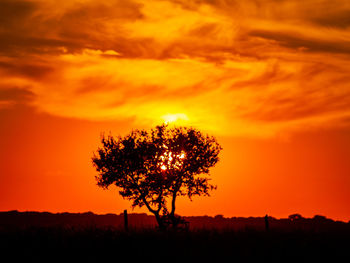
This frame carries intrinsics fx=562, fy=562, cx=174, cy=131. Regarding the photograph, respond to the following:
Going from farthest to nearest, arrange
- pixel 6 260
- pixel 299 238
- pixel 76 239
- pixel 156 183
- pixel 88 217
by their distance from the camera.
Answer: pixel 88 217
pixel 156 183
pixel 299 238
pixel 76 239
pixel 6 260

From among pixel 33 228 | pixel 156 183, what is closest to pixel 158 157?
pixel 156 183

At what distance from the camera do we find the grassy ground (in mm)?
30547

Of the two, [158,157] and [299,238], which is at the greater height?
[158,157]

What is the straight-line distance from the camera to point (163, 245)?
32.6 meters

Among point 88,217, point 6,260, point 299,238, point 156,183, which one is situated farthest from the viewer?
point 88,217

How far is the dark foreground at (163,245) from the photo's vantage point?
30481 millimetres

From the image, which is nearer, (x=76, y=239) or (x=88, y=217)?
(x=76, y=239)

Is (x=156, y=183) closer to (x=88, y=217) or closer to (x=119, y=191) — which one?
(x=119, y=191)

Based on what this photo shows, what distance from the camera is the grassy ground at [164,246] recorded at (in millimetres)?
30547

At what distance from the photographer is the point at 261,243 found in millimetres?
34688

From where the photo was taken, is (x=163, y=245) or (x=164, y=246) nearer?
(x=164, y=246)

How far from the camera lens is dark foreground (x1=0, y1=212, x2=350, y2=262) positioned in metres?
30.5

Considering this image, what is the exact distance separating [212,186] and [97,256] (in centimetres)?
2794

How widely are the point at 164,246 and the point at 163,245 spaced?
228 mm
